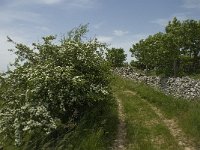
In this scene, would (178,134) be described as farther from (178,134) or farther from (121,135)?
(121,135)

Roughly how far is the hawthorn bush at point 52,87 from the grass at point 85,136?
1.71 feet

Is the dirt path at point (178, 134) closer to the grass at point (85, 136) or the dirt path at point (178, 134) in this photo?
the dirt path at point (178, 134)

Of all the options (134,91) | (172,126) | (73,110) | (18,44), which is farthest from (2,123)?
(134,91)

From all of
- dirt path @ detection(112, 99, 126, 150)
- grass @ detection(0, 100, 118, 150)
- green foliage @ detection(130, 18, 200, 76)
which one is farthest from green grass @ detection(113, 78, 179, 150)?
green foliage @ detection(130, 18, 200, 76)

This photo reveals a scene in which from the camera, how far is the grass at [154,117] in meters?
17.6

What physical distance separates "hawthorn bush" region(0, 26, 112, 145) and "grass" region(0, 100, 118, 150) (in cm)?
52

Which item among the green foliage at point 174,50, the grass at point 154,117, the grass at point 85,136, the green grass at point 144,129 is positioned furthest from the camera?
the green foliage at point 174,50

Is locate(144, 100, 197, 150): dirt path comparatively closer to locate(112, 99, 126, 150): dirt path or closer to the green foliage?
locate(112, 99, 126, 150): dirt path

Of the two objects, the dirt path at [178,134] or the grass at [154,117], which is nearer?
the dirt path at [178,134]

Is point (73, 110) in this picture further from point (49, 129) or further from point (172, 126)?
point (172, 126)

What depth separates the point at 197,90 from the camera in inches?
1036

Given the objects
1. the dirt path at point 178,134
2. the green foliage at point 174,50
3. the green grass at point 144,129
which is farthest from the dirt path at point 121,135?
the green foliage at point 174,50

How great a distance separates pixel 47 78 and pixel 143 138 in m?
4.96

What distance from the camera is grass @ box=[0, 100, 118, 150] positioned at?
16.3 m
